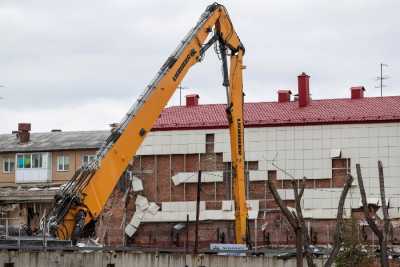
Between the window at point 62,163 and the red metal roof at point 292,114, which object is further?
the window at point 62,163

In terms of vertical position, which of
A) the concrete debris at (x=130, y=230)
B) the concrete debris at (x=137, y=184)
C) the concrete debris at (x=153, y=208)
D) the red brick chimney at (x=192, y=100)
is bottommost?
the concrete debris at (x=130, y=230)

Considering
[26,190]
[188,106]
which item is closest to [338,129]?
[188,106]

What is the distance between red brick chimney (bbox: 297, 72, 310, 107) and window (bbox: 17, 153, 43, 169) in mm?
21537

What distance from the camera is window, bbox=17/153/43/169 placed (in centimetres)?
6788

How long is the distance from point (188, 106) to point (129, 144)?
1000 inches

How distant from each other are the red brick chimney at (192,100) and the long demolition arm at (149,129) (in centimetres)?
1919

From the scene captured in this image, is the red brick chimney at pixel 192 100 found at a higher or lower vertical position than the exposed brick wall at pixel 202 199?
higher

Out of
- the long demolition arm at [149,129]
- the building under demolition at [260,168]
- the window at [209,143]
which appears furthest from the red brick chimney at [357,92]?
the long demolition arm at [149,129]

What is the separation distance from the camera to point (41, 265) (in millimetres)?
36594

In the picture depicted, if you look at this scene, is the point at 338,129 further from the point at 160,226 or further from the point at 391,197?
the point at 160,226

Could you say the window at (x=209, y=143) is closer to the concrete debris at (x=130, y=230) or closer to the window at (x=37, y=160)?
the concrete debris at (x=130, y=230)

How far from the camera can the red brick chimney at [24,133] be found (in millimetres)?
70188

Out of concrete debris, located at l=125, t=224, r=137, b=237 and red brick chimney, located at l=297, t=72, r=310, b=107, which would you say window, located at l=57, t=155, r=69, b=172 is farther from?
red brick chimney, located at l=297, t=72, r=310, b=107

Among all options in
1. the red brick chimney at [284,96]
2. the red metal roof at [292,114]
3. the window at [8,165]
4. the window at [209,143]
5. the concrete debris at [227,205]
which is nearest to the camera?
the red metal roof at [292,114]
